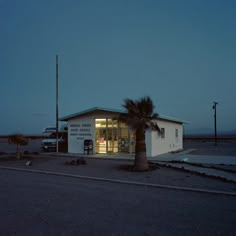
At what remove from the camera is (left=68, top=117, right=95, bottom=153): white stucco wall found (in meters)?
18.5

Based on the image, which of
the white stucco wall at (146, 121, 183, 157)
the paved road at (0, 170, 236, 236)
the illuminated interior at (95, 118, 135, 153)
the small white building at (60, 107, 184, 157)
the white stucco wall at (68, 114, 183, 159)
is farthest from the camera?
the white stucco wall at (68, 114, 183, 159)

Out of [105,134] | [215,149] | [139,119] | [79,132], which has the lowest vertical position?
[215,149]

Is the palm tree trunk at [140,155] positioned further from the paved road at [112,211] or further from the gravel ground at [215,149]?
the gravel ground at [215,149]

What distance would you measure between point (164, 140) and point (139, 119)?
29.3 ft

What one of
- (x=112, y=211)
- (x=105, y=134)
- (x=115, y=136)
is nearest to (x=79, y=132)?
(x=105, y=134)

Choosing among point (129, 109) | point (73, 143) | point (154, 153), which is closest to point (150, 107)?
point (129, 109)

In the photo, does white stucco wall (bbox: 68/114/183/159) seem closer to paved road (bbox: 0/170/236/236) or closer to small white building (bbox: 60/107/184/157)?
small white building (bbox: 60/107/184/157)

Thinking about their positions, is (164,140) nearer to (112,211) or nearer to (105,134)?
(105,134)

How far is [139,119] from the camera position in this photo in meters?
11.1

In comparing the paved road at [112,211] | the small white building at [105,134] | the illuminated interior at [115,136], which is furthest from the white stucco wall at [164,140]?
the paved road at [112,211]

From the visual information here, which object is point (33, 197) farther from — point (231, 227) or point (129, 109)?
point (129, 109)

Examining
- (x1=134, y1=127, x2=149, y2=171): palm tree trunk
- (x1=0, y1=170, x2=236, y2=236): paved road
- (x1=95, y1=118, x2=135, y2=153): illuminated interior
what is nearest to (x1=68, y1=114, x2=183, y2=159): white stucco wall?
(x1=95, y1=118, x2=135, y2=153): illuminated interior

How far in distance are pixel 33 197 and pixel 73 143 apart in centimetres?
1289

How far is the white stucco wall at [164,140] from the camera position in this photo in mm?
16438
